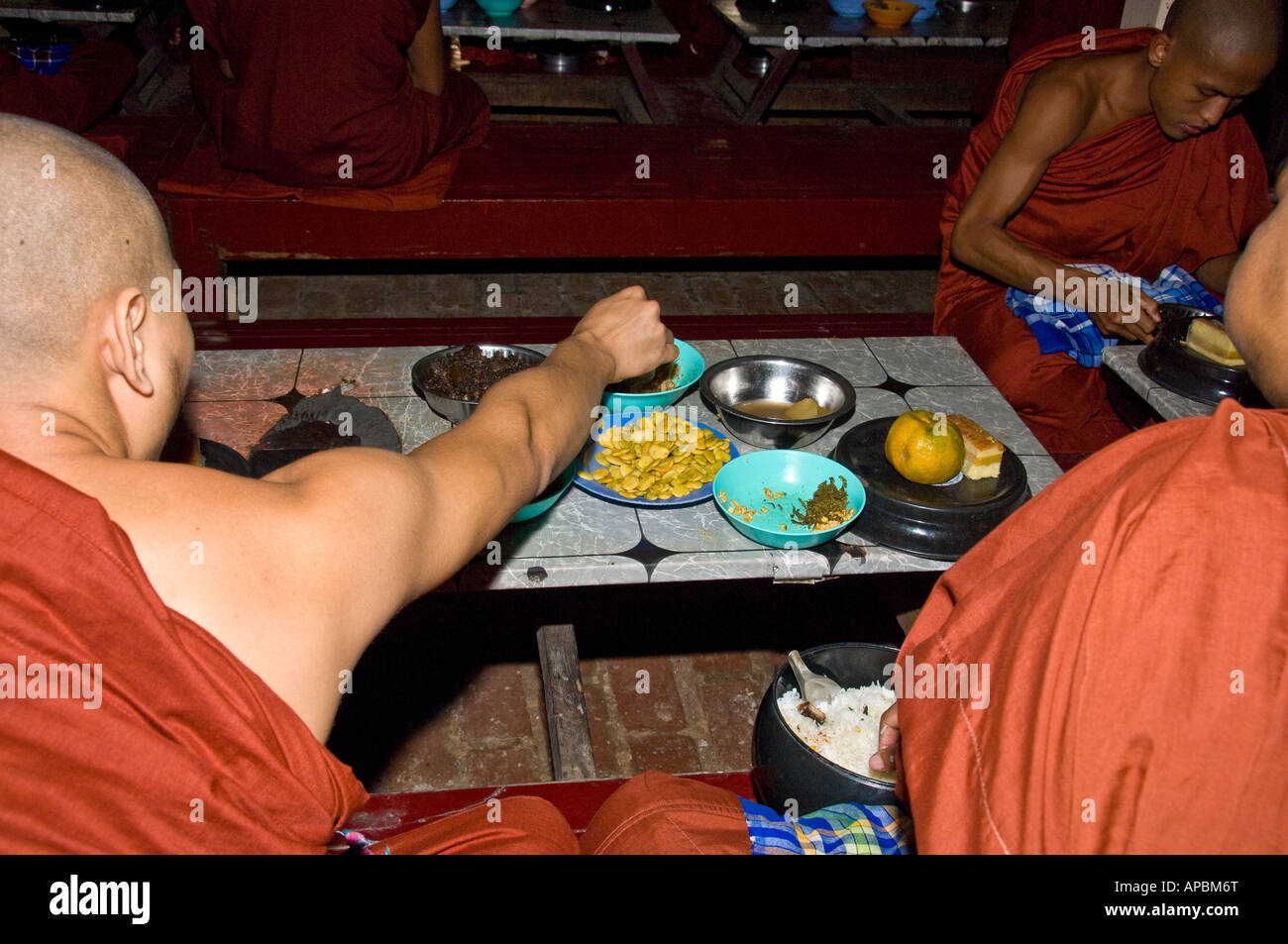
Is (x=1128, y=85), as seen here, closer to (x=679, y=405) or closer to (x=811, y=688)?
(x=679, y=405)

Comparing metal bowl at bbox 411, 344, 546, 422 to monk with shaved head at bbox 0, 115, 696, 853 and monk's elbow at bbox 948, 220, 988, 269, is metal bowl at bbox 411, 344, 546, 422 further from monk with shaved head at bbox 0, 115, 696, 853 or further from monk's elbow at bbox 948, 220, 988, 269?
monk's elbow at bbox 948, 220, 988, 269

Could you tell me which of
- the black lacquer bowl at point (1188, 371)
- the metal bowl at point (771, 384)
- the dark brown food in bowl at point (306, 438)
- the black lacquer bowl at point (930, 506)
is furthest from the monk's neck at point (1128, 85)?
the dark brown food in bowl at point (306, 438)

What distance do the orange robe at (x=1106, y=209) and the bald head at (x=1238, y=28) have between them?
39cm

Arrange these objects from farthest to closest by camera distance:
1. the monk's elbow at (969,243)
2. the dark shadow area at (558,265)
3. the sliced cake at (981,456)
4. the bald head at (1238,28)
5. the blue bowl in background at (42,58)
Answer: the dark shadow area at (558,265) < the blue bowl in background at (42,58) < the monk's elbow at (969,243) < the bald head at (1238,28) < the sliced cake at (981,456)

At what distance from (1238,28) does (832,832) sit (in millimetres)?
2649

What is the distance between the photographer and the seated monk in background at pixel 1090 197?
3.18m

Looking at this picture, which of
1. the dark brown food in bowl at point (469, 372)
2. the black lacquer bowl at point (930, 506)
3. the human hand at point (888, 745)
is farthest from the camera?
the dark brown food in bowl at point (469, 372)

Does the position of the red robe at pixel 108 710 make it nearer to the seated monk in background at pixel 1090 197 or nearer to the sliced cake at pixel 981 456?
the sliced cake at pixel 981 456

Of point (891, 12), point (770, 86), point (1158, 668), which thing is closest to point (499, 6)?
point (770, 86)

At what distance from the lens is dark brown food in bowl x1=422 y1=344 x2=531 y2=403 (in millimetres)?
2189

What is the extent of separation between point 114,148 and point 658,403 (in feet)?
10.3

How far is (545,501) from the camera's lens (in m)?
1.92

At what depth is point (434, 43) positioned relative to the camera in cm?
401

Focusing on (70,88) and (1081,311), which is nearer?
(1081,311)
